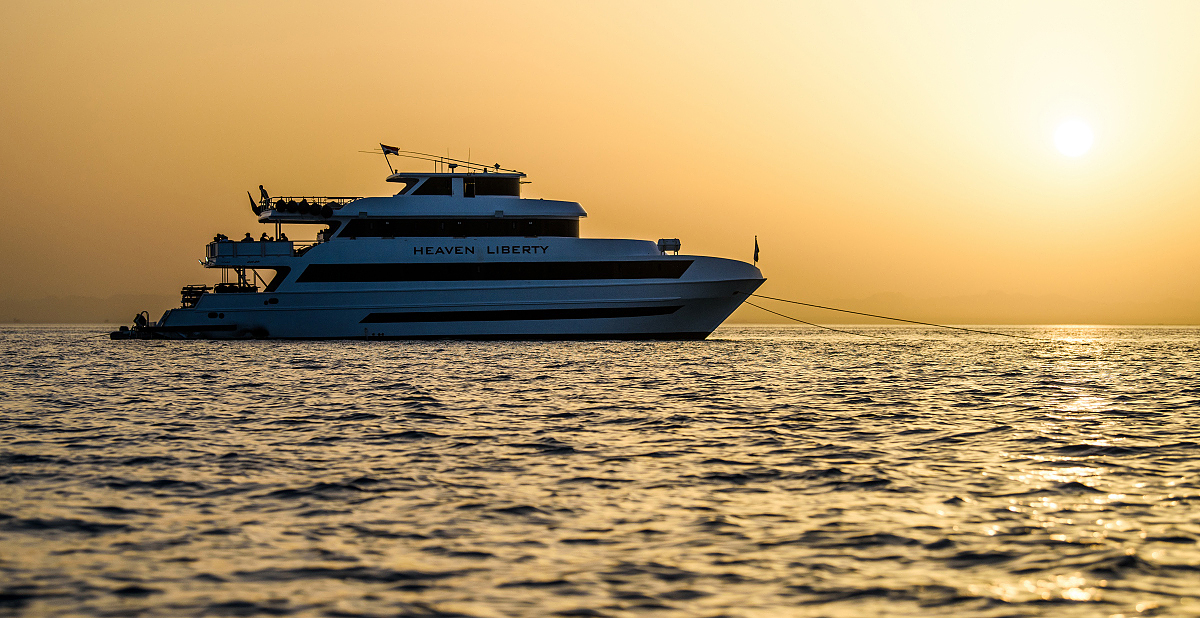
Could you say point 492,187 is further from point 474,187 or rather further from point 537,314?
point 537,314

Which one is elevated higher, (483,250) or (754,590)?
(483,250)

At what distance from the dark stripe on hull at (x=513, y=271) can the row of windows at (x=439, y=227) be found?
1.47 metres

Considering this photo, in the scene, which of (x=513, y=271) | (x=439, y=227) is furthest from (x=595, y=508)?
(x=439, y=227)

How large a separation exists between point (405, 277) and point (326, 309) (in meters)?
3.83

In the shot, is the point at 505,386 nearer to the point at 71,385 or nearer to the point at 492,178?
the point at 71,385

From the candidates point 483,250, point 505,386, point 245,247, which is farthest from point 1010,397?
point 245,247

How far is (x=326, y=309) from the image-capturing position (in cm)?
4256

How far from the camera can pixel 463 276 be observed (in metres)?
42.0

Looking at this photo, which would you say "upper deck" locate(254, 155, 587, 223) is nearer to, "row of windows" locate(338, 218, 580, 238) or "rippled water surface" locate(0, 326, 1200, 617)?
"row of windows" locate(338, 218, 580, 238)

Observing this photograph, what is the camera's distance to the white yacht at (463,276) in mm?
41812

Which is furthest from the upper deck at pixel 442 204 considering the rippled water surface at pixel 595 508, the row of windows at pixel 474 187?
Result: the rippled water surface at pixel 595 508

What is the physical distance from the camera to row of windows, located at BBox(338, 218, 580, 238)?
4247 cm

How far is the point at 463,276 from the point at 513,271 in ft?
7.12

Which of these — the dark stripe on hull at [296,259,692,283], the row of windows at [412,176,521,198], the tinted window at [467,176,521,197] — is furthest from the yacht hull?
the tinted window at [467,176,521,197]
